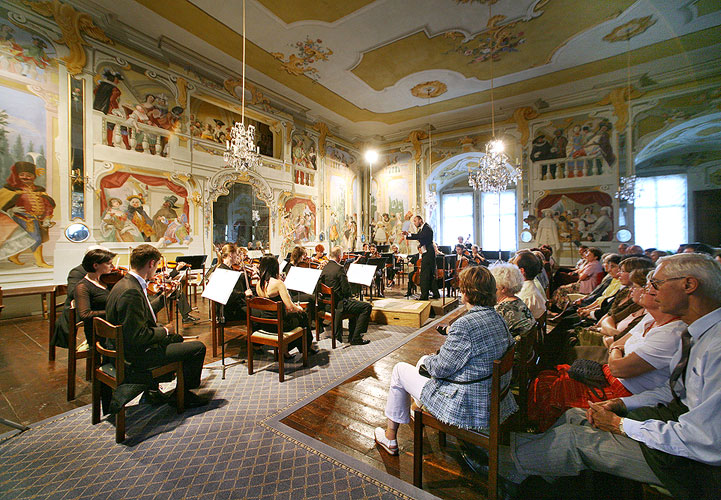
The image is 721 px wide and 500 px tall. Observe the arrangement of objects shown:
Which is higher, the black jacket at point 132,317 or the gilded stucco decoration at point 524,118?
the gilded stucco decoration at point 524,118

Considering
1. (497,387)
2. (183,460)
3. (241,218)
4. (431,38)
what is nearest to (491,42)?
(431,38)

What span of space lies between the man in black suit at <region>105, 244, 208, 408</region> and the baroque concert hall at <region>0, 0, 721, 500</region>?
0.02m

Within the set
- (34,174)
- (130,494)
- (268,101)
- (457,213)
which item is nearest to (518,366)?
(130,494)

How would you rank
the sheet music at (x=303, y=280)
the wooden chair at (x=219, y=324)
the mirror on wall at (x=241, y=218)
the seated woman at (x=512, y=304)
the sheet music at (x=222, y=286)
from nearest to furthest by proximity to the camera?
the seated woman at (x=512, y=304), the sheet music at (x=222, y=286), the wooden chair at (x=219, y=324), the sheet music at (x=303, y=280), the mirror on wall at (x=241, y=218)

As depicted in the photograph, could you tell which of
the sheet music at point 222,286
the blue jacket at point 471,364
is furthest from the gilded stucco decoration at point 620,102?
the sheet music at point 222,286

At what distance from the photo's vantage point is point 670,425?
1.24 m

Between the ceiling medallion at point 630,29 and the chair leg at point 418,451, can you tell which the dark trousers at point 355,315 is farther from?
the ceiling medallion at point 630,29

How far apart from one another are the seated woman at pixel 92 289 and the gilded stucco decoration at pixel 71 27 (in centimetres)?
565

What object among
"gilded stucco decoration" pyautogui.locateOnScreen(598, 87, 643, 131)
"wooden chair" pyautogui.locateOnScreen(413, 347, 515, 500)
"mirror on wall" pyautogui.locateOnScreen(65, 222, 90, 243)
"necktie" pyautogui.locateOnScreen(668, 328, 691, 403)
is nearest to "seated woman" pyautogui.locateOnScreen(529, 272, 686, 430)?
"necktie" pyautogui.locateOnScreen(668, 328, 691, 403)

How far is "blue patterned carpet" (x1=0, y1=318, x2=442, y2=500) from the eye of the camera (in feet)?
5.77

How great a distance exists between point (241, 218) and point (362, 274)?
5.59 metres

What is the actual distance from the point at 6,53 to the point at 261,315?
22.4ft

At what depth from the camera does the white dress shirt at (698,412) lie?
113 cm

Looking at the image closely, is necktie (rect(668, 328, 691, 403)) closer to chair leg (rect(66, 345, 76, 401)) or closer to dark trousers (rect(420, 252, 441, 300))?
chair leg (rect(66, 345, 76, 401))
